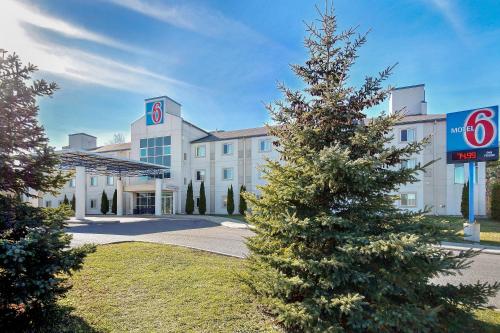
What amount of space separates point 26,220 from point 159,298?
2694 mm

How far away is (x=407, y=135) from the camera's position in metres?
27.1

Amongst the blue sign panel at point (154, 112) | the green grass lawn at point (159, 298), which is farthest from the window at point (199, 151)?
the green grass lawn at point (159, 298)

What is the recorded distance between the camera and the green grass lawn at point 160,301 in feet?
15.2

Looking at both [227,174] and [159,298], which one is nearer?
[159,298]

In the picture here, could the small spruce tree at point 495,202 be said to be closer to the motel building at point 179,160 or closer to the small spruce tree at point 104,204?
the motel building at point 179,160

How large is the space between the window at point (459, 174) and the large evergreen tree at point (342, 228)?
26152 millimetres

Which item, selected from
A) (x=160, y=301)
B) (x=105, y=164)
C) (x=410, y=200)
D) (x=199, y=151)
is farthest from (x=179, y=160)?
(x=160, y=301)

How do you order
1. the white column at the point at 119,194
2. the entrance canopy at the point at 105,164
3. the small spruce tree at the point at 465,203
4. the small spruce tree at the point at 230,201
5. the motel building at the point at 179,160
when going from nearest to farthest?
the entrance canopy at the point at 105,164
the small spruce tree at the point at 465,203
the motel building at the point at 179,160
the white column at the point at 119,194
the small spruce tree at the point at 230,201

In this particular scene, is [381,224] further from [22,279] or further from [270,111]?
[22,279]

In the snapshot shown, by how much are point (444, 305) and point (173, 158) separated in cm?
3248

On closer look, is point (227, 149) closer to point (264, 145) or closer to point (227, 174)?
point (227, 174)

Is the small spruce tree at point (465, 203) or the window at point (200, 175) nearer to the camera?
the small spruce tree at point (465, 203)

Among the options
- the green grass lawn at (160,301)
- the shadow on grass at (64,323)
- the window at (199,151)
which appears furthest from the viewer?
the window at (199,151)

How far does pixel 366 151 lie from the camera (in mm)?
4660
